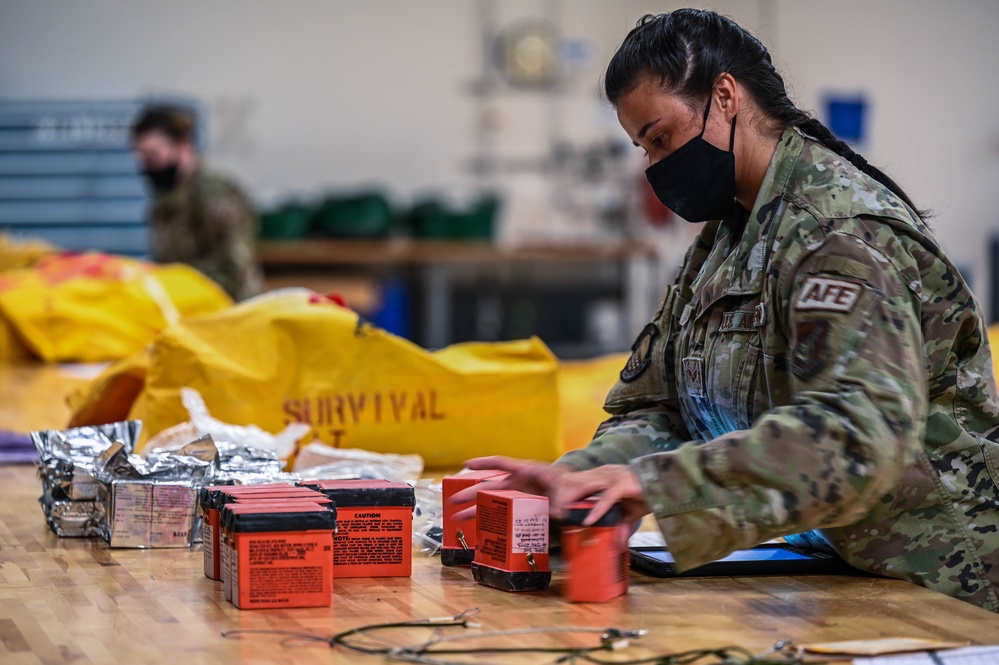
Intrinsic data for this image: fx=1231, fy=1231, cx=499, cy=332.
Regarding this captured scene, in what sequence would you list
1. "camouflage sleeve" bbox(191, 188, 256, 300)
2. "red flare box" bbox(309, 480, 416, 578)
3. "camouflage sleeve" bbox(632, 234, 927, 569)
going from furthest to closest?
"camouflage sleeve" bbox(191, 188, 256, 300) → "red flare box" bbox(309, 480, 416, 578) → "camouflage sleeve" bbox(632, 234, 927, 569)

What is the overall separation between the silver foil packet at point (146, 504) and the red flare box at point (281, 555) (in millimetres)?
416

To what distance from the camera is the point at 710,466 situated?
1.34m

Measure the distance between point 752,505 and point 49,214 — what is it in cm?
719

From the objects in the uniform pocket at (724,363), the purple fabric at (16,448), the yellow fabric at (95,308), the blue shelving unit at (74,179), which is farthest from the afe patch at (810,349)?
the blue shelving unit at (74,179)

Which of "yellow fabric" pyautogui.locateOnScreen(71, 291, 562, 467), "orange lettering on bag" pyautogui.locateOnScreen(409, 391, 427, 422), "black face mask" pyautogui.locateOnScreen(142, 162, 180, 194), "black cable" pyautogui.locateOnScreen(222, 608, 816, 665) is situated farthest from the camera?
"black face mask" pyautogui.locateOnScreen(142, 162, 180, 194)

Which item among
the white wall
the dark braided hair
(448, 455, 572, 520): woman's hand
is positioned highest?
the white wall

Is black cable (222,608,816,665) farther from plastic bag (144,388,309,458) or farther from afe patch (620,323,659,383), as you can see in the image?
plastic bag (144,388,309,458)

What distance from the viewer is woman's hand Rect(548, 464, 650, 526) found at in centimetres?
136

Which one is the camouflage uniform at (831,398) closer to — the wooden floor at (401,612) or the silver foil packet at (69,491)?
the wooden floor at (401,612)

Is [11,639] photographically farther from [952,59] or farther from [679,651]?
[952,59]

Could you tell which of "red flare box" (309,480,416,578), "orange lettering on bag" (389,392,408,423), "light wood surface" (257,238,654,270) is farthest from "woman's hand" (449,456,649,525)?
"light wood surface" (257,238,654,270)

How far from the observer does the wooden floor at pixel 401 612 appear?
1.22 meters

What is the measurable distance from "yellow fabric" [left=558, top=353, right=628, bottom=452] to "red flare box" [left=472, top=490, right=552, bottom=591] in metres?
1.30

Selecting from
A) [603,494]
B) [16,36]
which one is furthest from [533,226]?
[603,494]
